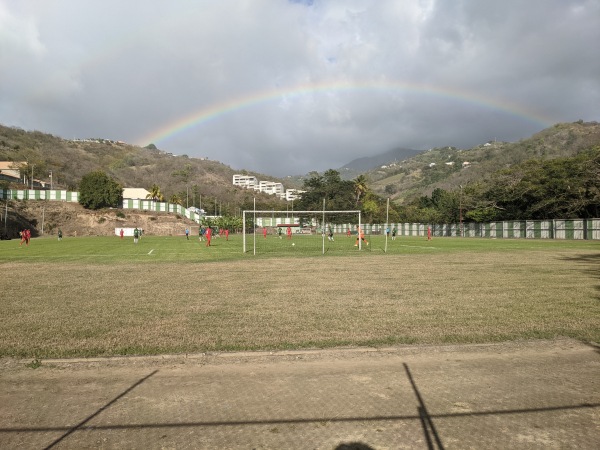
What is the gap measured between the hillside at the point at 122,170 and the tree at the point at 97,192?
23.1 meters

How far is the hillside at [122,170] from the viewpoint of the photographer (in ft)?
423

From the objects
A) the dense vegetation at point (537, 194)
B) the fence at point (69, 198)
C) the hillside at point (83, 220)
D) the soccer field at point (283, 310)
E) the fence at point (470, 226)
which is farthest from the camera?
the fence at point (69, 198)

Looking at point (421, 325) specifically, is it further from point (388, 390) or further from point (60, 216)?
point (60, 216)

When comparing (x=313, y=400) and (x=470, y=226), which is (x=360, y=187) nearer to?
(x=470, y=226)

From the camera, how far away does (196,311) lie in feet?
32.7

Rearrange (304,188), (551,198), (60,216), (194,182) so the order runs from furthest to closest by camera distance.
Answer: (194,182) → (304,188) → (60,216) → (551,198)

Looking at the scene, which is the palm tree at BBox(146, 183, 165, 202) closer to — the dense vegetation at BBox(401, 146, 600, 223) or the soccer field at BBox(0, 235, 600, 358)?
the dense vegetation at BBox(401, 146, 600, 223)

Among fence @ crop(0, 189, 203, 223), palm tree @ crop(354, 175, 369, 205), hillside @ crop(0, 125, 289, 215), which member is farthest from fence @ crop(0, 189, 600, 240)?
palm tree @ crop(354, 175, 369, 205)

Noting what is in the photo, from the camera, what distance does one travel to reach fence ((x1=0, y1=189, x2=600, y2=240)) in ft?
172

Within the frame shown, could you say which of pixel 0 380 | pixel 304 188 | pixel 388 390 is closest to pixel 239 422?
pixel 388 390

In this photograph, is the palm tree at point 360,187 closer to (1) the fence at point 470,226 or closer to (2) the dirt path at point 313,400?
(1) the fence at point 470,226

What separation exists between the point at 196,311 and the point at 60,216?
298 ft

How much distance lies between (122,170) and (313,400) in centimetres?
18279

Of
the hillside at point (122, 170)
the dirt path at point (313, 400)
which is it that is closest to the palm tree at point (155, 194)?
the hillside at point (122, 170)
